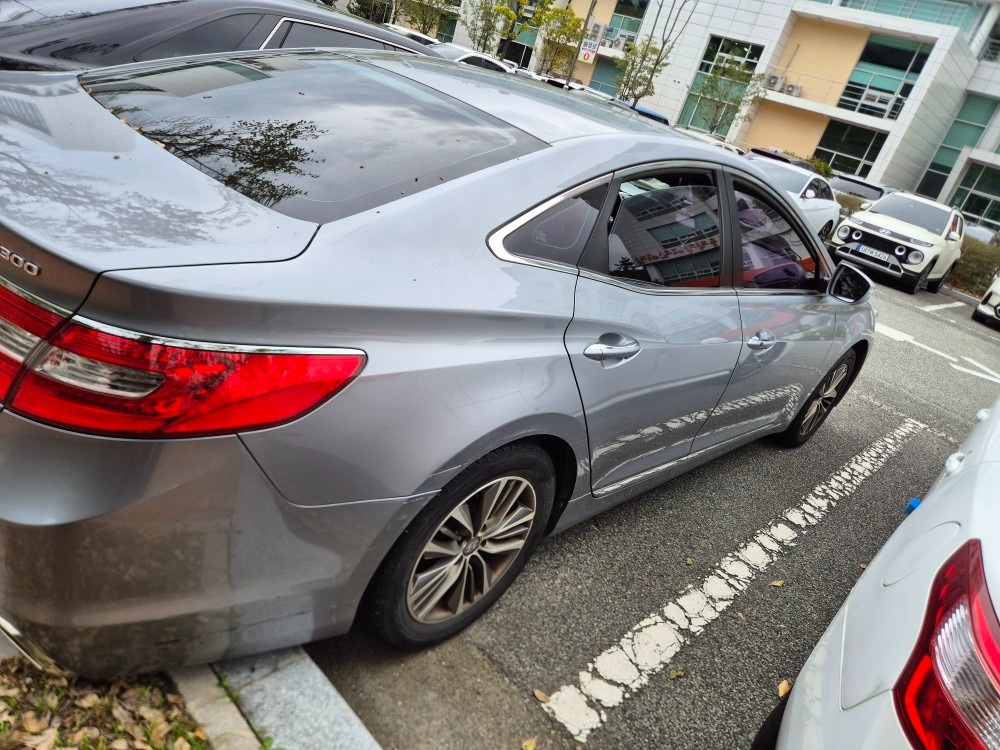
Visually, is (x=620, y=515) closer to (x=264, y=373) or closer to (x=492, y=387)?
(x=492, y=387)

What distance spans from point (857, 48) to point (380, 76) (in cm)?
3736

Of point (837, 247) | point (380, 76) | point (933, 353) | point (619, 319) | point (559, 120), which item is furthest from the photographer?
point (837, 247)

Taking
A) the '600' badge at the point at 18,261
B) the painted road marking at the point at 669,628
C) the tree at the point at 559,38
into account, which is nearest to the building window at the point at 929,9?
the tree at the point at 559,38

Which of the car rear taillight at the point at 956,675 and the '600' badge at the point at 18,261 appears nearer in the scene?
the car rear taillight at the point at 956,675

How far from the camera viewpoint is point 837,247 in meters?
12.4

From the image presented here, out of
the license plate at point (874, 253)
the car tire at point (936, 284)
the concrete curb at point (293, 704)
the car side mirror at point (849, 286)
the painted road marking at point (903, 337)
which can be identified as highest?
the car side mirror at point (849, 286)

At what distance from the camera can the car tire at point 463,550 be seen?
1805 millimetres

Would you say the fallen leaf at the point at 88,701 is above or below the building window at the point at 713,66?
below

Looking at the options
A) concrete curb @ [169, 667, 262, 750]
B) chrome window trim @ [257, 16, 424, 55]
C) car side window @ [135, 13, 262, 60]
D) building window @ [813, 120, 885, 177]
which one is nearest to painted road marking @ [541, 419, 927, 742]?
concrete curb @ [169, 667, 262, 750]

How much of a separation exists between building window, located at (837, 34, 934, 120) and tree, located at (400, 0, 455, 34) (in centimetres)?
1930

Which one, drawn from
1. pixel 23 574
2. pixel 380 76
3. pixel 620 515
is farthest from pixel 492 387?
pixel 620 515

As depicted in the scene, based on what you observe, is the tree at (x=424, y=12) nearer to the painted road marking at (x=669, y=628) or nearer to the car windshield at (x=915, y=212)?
the car windshield at (x=915, y=212)

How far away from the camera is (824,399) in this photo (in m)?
4.32

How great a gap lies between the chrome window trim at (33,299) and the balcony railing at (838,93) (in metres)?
37.7
